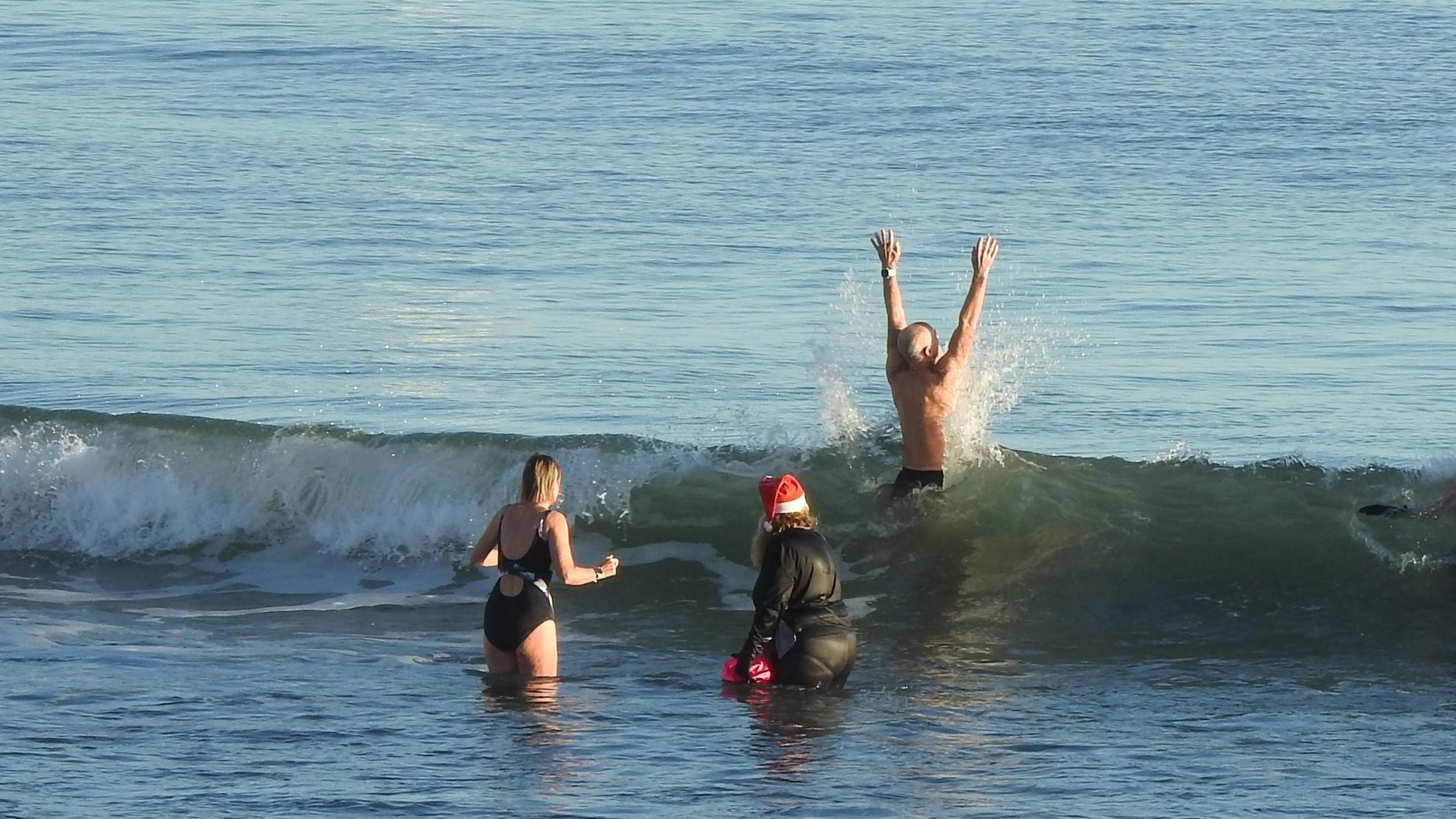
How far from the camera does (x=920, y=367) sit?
40.0ft

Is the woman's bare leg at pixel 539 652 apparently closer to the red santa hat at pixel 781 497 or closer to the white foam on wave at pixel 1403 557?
the red santa hat at pixel 781 497

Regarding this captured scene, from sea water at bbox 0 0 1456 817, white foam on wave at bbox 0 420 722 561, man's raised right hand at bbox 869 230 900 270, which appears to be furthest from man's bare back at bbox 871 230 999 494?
white foam on wave at bbox 0 420 722 561

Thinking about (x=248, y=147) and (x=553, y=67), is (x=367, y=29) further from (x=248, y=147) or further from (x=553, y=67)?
(x=248, y=147)

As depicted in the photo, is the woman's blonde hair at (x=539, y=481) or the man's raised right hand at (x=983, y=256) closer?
the woman's blonde hair at (x=539, y=481)

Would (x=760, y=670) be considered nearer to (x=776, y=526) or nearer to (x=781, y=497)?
(x=776, y=526)

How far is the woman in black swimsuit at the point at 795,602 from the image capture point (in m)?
9.24

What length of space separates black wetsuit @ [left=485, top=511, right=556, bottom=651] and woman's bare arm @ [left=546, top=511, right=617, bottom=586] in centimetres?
7

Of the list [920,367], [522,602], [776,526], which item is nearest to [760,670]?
[776,526]

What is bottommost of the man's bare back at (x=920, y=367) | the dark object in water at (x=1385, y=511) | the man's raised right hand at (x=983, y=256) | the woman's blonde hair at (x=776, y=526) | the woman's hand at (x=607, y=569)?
the woman's hand at (x=607, y=569)

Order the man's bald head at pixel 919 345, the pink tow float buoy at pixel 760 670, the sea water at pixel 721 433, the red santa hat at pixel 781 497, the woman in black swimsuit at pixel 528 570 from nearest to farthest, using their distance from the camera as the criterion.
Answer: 1. the sea water at pixel 721 433
2. the red santa hat at pixel 781 497
3. the woman in black swimsuit at pixel 528 570
4. the pink tow float buoy at pixel 760 670
5. the man's bald head at pixel 919 345

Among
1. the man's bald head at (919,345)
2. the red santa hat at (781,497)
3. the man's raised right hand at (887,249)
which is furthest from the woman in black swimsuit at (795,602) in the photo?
the man's bald head at (919,345)

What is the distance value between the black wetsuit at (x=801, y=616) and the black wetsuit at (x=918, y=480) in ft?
10.7

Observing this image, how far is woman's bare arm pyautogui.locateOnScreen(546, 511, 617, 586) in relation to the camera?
30.5ft

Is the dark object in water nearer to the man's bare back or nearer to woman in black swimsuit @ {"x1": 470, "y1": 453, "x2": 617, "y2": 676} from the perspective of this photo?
the man's bare back
